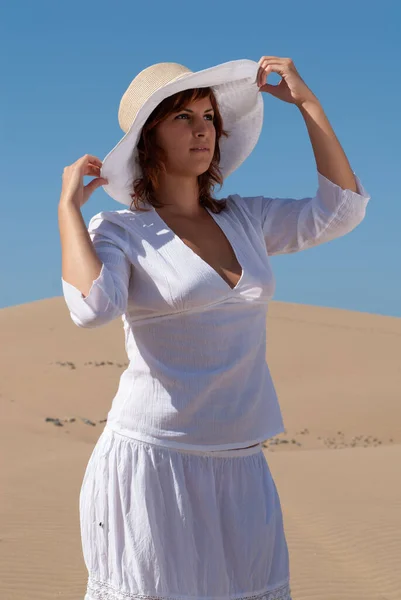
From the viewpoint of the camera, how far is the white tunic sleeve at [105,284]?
3.03 m

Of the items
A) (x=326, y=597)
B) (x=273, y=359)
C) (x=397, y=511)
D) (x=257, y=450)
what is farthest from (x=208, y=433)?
(x=273, y=359)

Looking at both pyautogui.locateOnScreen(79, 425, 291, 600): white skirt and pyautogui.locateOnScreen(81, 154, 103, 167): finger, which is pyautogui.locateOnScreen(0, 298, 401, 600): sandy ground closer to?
pyautogui.locateOnScreen(79, 425, 291, 600): white skirt

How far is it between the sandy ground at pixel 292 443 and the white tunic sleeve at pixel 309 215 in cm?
490

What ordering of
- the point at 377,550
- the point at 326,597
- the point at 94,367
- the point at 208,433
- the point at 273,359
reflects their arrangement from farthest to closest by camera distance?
the point at 273,359, the point at 94,367, the point at 377,550, the point at 326,597, the point at 208,433

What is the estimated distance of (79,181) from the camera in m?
3.32

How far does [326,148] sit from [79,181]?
0.90 meters

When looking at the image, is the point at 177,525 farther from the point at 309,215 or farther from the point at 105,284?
the point at 309,215

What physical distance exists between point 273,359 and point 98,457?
2550 centimetres

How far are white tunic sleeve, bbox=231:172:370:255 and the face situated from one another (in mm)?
333

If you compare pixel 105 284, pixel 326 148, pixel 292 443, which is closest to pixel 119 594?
pixel 105 284

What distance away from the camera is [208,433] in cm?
326

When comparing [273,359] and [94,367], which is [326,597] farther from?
[273,359]

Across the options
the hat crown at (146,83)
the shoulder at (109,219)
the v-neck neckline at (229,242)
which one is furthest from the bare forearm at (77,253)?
the hat crown at (146,83)

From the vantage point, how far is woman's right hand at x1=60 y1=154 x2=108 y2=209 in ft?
10.8
